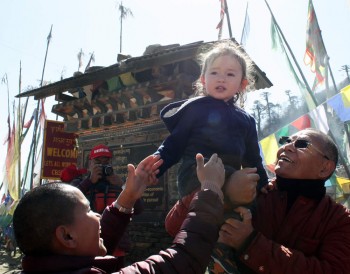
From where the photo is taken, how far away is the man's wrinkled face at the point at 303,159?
1875 mm

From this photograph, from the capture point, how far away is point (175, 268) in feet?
4.44

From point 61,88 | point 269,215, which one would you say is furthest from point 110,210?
point 61,88

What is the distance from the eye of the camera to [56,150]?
1007 cm

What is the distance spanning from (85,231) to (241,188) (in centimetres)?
82

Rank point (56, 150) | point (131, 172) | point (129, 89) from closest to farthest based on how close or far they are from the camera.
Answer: point (131, 172), point (129, 89), point (56, 150)

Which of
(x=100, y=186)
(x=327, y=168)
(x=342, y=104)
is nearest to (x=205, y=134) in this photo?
(x=327, y=168)

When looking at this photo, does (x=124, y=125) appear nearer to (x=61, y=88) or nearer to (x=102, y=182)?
(x=61, y=88)

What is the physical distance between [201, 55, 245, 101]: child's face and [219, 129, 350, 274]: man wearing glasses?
1.84 feet

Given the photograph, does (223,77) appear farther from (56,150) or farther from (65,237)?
(56,150)

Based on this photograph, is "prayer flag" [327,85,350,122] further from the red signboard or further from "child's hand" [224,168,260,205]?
the red signboard

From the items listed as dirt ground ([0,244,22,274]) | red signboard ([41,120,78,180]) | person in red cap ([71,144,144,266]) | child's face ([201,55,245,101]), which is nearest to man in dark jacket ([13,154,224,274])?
child's face ([201,55,245,101])

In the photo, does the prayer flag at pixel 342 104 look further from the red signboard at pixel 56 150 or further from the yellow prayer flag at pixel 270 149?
the red signboard at pixel 56 150

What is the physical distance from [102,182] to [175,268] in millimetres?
3705

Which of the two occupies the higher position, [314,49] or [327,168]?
[314,49]
